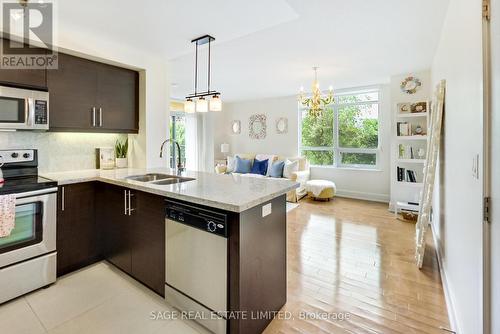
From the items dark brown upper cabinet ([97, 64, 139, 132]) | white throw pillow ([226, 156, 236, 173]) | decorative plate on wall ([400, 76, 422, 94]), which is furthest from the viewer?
white throw pillow ([226, 156, 236, 173])

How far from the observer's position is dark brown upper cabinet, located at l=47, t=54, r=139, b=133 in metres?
2.46

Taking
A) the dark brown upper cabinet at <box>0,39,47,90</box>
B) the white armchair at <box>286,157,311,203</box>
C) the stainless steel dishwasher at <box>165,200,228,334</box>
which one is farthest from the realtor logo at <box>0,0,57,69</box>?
the white armchair at <box>286,157,311,203</box>

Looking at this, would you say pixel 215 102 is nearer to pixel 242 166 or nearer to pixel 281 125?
pixel 242 166

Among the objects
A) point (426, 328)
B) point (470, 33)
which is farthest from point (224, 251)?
point (470, 33)

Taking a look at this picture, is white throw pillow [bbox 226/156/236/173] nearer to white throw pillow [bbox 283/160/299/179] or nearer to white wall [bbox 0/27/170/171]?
white throw pillow [bbox 283/160/299/179]

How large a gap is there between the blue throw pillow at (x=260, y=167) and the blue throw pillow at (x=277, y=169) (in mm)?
327

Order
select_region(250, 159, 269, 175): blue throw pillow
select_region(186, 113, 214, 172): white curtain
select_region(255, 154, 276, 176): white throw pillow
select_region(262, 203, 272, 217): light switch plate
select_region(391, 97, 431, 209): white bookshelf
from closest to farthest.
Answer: select_region(262, 203, 272, 217): light switch plate → select_region(391, 97, 431, 209): white bookshelf → select_region(255, 154, 276, 176): white throw pillow → select_region(250, 159, 269, 175): blue throw pillow → select_region(186, 113, 214, 172): white curtain

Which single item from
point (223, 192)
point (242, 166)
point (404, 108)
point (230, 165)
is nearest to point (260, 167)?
point (242, 166)

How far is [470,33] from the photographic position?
1.44 m

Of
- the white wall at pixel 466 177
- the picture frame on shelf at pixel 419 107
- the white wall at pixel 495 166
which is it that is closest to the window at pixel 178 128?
the picture frame on shelf at pixel 419 107

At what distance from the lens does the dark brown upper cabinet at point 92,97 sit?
2.46 meters

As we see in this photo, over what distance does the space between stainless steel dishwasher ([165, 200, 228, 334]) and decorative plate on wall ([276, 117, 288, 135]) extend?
529cm

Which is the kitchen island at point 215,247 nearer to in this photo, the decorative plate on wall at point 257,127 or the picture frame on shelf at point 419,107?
the picture frame on shelf at point 419,107

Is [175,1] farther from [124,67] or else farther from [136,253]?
[136,253]
